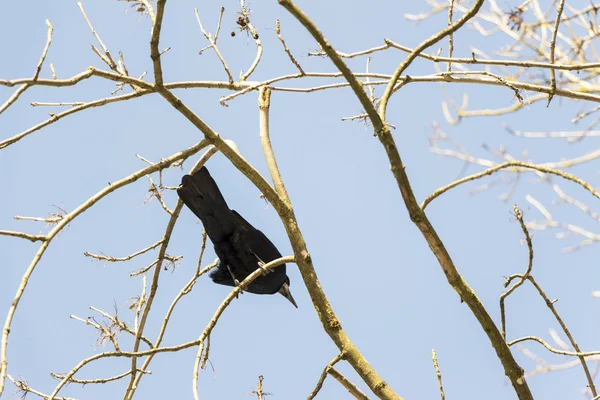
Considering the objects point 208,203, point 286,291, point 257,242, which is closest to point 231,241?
point 257,242

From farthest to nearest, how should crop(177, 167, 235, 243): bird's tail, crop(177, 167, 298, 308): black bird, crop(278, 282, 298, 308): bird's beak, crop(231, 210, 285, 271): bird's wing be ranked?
crop(278, 282, 298, 308): bird's beak → crop(231, 210, 285, 271): bird's wing → crop(177, 167, 298, 308): black bird → crop(177, 167, 235, 243): bird's tail

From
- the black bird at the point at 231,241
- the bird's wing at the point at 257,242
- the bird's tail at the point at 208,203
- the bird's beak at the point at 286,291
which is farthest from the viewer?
the bird's beak at the point at 286,291

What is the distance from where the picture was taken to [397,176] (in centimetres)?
312

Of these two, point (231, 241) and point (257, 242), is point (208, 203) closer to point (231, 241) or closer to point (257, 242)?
point (231, 241)

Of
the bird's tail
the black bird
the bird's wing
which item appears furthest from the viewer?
the bird's wing

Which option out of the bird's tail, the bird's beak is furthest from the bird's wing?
the bird's beak

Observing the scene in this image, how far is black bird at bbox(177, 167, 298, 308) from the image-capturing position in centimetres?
505

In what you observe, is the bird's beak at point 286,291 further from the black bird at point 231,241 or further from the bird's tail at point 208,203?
the bird's tail at point 208,203

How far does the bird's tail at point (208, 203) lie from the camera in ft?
15.5

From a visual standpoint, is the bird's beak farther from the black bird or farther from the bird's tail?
the bird's tail

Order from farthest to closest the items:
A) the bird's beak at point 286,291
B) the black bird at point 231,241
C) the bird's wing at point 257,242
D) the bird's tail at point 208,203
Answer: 1. the bird's beak at point 286,291
2. the bird's wing at point 257,242
3. the black bird at point 231,241
4. the bird's tail at point 208,203

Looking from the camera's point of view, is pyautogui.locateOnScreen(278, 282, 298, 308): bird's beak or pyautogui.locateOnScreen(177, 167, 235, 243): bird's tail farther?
pyautogui.locateOnScreen(278, 282, 298, 308): bird's beak

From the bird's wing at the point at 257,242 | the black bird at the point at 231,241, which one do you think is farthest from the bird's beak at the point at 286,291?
the bird's wing at the point at 257,242

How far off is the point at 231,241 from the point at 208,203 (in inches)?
22.9
